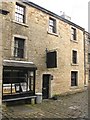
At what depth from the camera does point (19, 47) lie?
1664 cm

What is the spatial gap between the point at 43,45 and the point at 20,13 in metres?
3.48

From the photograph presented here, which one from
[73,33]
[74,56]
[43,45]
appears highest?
[73,33]

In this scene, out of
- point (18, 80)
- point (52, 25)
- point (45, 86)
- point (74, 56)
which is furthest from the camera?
point (74, 56)

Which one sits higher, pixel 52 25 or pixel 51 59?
pixel 52 25

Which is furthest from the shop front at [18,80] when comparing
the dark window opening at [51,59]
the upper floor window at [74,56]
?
the upper floor window at [74,56]

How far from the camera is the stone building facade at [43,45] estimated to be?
1580 cm

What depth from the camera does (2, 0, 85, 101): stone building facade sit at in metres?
15.8

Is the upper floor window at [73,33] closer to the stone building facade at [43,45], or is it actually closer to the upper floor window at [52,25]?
the stone building facade at [43,45]

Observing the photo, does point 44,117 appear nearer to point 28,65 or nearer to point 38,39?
point 28,65

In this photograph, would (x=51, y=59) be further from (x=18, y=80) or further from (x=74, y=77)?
(x=74, y=77)

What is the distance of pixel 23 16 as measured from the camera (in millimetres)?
17219

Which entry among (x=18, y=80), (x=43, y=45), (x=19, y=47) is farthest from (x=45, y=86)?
(x=19, y=47)

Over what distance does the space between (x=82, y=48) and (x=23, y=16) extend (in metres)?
10.9

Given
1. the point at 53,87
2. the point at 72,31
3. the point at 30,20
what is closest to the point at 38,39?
the point at 30,20
